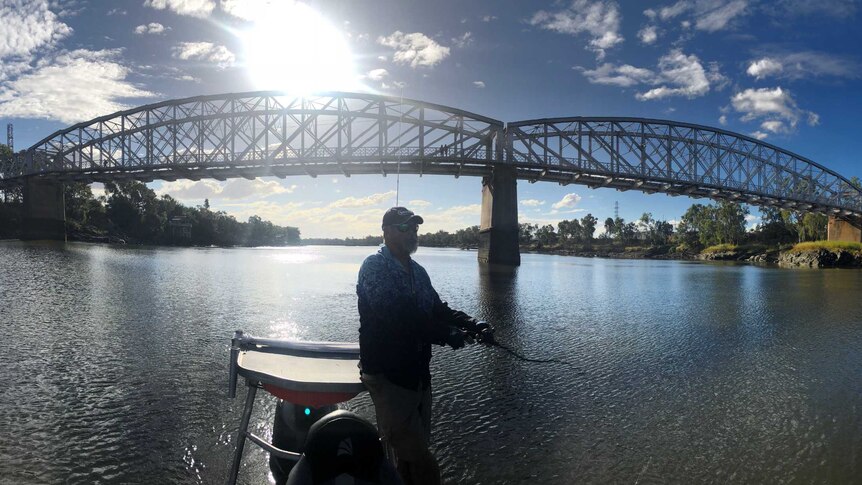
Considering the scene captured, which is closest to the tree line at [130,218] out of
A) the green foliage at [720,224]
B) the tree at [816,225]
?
the green foliage at [720,224]

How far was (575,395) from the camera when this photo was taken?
802 centimetres

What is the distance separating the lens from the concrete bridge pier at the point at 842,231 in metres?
95.8

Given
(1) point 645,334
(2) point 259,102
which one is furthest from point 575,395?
(2) point 259,102

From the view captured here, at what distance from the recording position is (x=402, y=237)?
3908 millimetres

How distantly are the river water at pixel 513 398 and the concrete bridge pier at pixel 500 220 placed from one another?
39.3 metres

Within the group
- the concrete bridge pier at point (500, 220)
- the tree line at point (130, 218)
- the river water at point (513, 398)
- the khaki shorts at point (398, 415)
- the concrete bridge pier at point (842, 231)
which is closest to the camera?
the khaki shorts at point (398, 415)

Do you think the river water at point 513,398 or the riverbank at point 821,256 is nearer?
the river water at point 513,398

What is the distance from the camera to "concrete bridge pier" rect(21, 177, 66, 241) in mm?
86750

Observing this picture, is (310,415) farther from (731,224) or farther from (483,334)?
(731,224)

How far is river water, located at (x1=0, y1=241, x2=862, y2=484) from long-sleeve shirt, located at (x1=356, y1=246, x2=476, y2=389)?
2183 millimetres

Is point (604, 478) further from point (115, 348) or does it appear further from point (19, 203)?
point (19, 203)

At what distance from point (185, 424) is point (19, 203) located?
14621 cm

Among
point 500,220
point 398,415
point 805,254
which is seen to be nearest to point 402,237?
point 398,415

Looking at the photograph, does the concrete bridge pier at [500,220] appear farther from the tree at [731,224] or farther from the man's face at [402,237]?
the tree at [731,224]
